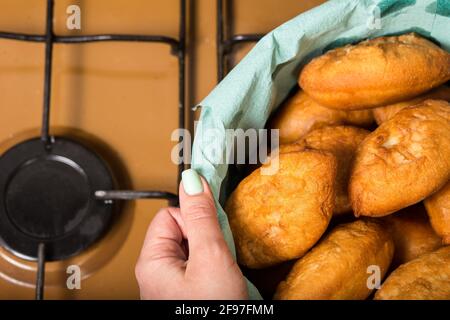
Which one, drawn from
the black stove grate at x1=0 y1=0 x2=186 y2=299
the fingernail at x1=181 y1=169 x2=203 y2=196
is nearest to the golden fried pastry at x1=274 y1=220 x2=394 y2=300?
the fingernail at x1=181 y1=169 x2=203 y2=196

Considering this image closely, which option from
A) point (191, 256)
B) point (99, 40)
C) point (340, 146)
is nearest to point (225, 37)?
point (99, 40)

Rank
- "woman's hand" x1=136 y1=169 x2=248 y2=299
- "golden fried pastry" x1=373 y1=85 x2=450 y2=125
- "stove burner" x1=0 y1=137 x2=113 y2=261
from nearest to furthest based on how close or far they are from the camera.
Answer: "woman's hand" x1=136 y1=169 x2=248 y2=299
"golden fried pastry" x1=373 y1=85 x2=450 y2=125
"stove burner" x1=0 y1=137 x2=113 y2=261

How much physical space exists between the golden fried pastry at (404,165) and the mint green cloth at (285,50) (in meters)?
0.13

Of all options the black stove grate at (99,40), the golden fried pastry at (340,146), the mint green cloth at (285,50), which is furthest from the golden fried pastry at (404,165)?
the black stove grate at (99,40)

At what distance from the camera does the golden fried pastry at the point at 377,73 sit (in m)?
0.50

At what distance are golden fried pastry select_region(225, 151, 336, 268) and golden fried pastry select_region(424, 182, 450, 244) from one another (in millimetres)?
107

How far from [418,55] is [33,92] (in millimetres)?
516

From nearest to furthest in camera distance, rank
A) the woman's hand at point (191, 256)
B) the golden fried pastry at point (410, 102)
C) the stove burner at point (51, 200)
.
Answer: the woman's hand at point (191, 256), the golden fried pastry at point (410, 102), the stove burner at point (51, 200)

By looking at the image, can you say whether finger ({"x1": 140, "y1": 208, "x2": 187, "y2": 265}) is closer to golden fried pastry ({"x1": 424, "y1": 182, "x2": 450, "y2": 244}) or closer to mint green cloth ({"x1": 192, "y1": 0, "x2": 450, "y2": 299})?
mint green cloth ({"x1": 192, "y1": 0, "x2": 450, "y2": 299})

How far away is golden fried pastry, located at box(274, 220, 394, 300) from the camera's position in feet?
1.49

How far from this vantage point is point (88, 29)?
728 mm

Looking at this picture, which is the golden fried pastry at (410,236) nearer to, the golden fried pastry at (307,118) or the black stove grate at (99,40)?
the golden fried pastry at (307,118)

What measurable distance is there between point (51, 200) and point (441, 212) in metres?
0.48

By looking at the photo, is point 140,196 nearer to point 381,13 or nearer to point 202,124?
point 202,124
